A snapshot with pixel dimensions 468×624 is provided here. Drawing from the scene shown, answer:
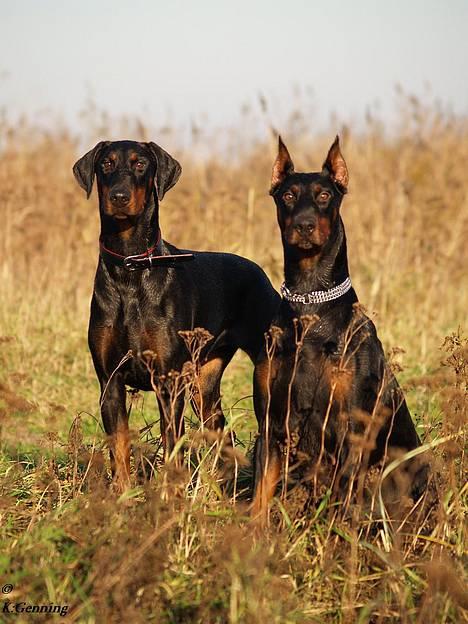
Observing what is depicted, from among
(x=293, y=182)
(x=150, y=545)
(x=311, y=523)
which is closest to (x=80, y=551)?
(x=150, y=545)

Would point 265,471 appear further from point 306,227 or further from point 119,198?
point 119,198

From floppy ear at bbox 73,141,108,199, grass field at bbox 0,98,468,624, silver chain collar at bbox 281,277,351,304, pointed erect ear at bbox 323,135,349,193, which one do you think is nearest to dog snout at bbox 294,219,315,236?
silver chain collar at bbox 281,277,351,304

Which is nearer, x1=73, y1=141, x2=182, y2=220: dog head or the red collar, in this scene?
x1=73, y1=141, x2=182, y2=220: dog head

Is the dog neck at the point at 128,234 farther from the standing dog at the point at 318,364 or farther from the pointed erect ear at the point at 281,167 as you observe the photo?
the standing dog at the point at 318,364

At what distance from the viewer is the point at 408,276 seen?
10.0 m

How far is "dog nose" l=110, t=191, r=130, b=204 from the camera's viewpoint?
4.85 m

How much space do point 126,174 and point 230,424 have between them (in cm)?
170

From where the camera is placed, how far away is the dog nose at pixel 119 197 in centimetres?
485

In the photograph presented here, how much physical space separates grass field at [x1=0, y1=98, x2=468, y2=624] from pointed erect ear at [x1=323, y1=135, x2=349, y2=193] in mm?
1031

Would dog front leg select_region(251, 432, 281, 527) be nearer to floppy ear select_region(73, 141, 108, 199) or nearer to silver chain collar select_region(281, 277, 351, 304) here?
silver chain collar select_region(281, 277, 351, 304)

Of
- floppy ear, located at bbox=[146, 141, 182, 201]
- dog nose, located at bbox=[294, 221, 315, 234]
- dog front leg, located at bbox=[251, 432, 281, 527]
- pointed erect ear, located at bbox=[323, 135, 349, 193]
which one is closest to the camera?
dog front leg, located at bbox=[251, 432, 281, 527]

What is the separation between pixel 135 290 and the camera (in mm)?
4965

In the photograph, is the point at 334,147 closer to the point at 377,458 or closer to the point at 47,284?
the point at 377,458

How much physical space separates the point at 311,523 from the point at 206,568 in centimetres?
55
